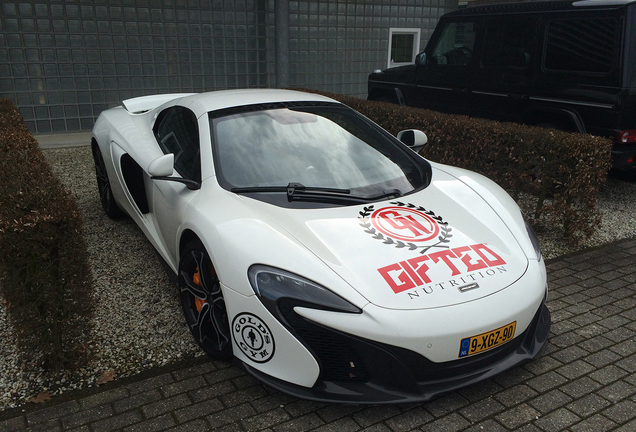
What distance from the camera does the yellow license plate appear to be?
230 centimetres

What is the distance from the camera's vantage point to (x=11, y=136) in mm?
3842

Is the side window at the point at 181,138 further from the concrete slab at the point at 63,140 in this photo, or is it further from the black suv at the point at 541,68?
the concrete slab at the point at 63,140

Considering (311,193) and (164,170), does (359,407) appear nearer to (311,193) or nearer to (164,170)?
(311,193)

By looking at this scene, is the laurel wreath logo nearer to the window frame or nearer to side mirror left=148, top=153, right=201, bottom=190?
side mirror left=148, top=153, right=201, bottom=190

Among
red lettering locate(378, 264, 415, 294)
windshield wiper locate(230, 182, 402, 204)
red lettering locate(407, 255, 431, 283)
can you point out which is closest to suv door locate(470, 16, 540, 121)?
windshield wiper locate(230, 182, 402, 204)

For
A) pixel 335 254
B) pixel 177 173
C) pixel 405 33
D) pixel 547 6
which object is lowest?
pixel 335 254

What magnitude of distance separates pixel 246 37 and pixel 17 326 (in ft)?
28.4

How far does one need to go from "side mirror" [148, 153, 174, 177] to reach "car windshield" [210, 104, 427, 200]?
11.1 inches

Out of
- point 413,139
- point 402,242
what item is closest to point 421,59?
point 413,139

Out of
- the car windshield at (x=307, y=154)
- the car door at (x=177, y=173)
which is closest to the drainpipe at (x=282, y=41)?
the car door at (x=177, y=173)

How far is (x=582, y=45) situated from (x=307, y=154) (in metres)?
4.06

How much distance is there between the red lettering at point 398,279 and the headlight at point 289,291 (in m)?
0.22

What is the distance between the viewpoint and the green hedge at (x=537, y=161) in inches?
180

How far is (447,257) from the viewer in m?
2.54
